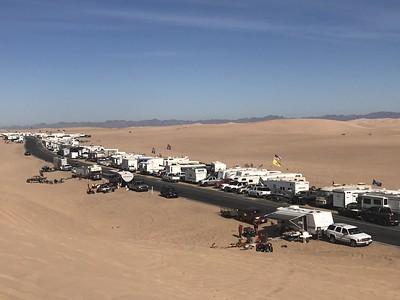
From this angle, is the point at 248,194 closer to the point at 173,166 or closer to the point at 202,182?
the point at 202,182

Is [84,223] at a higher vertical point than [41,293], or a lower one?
lower

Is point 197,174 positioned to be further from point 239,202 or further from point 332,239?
point 332,239

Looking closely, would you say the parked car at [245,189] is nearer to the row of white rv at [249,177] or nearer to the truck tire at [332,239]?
the row of white rv at [249,177]

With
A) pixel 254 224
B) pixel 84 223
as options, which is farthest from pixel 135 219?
pixel 254 224

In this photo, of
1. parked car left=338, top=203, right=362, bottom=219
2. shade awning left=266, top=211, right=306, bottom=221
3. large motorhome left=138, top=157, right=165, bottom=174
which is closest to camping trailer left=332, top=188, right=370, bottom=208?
parked car left=338, top=203, right=362, bottom=219

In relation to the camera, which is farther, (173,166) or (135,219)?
(173,166)

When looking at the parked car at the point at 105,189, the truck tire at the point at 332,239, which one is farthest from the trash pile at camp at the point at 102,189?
the truck tire at the point at 332,239

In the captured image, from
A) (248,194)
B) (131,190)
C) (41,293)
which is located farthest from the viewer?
(131,190)

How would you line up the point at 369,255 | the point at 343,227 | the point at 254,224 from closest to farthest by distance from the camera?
the point at 369,255
the point at 343,227
the point at 254,224
